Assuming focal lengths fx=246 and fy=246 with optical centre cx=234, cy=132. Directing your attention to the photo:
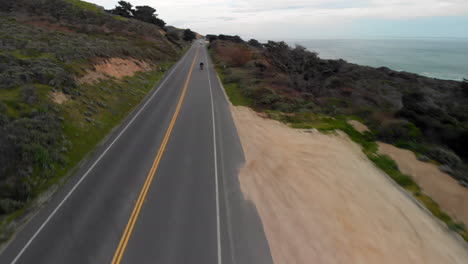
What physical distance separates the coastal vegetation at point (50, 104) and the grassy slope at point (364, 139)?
480 inches

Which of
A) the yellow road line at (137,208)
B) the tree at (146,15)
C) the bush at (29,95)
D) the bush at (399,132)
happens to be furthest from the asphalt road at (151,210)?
the tree at (146,15)

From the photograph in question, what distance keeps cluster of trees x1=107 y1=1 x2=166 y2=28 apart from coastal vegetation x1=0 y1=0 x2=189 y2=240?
60.3 metres

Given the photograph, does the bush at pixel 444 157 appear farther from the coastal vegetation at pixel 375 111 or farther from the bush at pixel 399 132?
the bush at pixel 399 132

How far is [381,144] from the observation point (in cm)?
1859

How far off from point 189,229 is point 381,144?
16168mm

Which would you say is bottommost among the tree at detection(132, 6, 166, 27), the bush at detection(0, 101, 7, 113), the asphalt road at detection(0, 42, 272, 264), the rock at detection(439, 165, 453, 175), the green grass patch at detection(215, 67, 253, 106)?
the rock at detection(439, 165, 453, 175)

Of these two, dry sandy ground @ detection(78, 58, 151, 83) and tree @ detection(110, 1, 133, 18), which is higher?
tree @ detection(110, 1, 133, 18)

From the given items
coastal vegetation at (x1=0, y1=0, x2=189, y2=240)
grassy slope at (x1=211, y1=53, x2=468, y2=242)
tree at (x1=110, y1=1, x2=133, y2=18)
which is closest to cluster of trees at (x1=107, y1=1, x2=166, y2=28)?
tree at (x1=110, y1=1, x2=133, y2=18)

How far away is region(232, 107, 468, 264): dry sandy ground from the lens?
8.69 metres

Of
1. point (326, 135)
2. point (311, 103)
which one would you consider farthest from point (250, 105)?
point (326, 135)

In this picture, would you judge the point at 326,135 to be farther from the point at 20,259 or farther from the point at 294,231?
the point at 20,259

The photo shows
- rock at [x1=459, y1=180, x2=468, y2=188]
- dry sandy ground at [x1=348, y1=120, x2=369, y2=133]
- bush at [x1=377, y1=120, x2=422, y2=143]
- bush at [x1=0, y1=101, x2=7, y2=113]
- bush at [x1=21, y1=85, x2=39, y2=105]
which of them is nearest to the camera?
rock at [x1=459, y1=180, x2=468, y2=188]

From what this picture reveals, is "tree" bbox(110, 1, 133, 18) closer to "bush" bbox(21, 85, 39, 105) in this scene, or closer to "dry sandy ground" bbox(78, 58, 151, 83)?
"dry sandy ground" bbox(78, 58, 151, 83)

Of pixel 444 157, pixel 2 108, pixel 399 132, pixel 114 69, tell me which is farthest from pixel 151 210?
pixel 114 69
